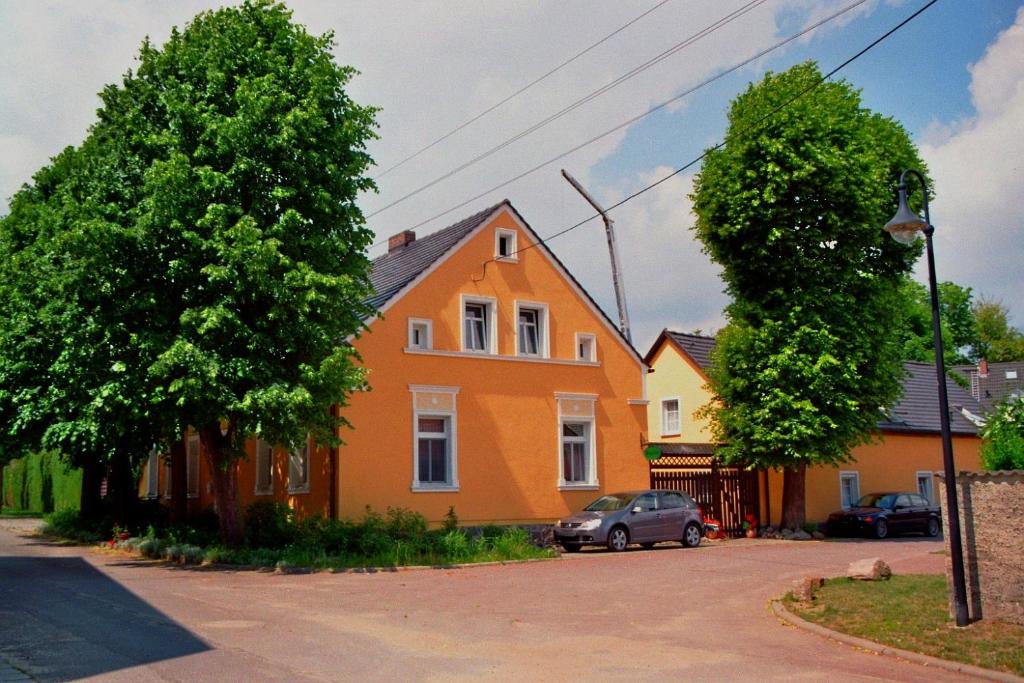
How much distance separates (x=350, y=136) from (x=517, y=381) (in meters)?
8.92

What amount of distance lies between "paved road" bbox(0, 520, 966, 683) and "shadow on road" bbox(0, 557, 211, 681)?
0.10 feet

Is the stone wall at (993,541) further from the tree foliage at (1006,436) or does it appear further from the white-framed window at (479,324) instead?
the white-framed window at (479,324)

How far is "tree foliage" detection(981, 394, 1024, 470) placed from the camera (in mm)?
12164

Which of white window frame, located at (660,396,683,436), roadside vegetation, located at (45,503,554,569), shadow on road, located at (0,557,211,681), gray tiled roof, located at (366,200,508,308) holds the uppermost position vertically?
gray tiled roof, located at (366,200,508,308)

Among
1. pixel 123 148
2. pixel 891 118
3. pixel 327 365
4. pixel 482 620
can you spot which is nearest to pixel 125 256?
pixel 123 148

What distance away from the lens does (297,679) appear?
8.71 metres

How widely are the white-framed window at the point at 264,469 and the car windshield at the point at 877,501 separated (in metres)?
18.9

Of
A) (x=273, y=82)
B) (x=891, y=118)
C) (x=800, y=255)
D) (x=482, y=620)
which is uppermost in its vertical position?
(x=891, y=118)

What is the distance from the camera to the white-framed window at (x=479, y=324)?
26562 millimetres

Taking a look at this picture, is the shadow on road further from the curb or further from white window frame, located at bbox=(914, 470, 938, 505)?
white window frame, located at bbox=(914, 470, 938, 505)

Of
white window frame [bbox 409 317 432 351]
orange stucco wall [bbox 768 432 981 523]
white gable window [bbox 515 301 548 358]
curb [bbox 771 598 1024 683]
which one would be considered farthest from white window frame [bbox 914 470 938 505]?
curb [bbox 771 598 1024 683]

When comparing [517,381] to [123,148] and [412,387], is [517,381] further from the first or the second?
[123,148]

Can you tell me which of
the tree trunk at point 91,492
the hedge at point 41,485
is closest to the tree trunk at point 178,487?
the tree trunk at point 91,492

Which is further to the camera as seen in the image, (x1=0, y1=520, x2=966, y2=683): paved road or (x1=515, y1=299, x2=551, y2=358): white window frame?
(x1=515, y1=299, x2=551, y2=358): white window frame
